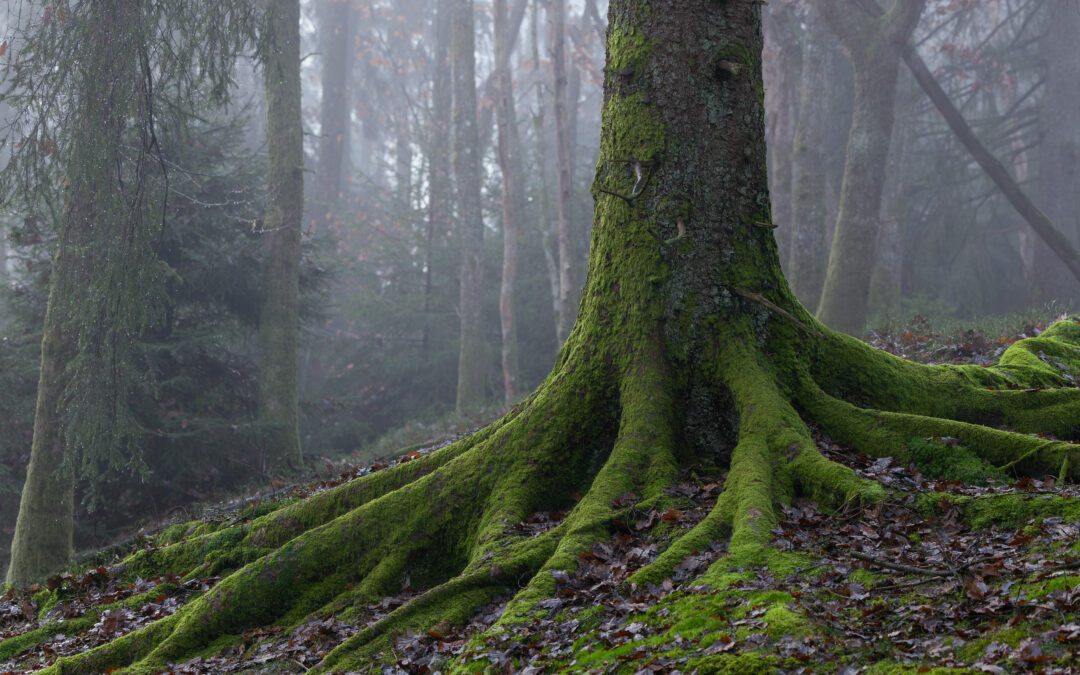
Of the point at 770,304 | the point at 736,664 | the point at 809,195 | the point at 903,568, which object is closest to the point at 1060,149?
the point at 809,195

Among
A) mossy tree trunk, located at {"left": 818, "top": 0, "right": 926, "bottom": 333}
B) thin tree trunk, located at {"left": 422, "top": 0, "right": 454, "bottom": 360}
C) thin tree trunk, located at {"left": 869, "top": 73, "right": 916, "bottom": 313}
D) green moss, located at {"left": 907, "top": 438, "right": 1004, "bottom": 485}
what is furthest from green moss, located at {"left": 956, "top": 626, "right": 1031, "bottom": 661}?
thin tree trunk, located at {"left": 422, "top": 0, "right": 454, "bottom": 360}

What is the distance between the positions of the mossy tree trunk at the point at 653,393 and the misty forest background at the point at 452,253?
19.4ft

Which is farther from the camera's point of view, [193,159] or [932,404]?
[193,159]

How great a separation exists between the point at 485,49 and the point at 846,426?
142 feet

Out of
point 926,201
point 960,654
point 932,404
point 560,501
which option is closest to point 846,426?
point 932,404

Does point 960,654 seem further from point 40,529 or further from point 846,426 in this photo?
point 40,529

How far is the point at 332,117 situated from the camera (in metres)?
32.3

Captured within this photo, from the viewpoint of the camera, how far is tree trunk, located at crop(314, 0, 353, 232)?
3070 cm

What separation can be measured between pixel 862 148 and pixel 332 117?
21.6 metres

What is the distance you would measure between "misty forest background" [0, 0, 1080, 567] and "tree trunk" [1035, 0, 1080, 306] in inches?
2.0

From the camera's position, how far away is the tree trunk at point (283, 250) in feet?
50.6

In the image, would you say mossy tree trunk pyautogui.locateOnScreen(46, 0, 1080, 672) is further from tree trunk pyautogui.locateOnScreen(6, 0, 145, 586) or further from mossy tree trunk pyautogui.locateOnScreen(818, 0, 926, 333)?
mossy tree trunk pyautogui.locateOnScreen(818, 0, 926, 333)

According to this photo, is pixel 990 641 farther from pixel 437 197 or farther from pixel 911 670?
pixel 437 197

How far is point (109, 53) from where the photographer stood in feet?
30.7
